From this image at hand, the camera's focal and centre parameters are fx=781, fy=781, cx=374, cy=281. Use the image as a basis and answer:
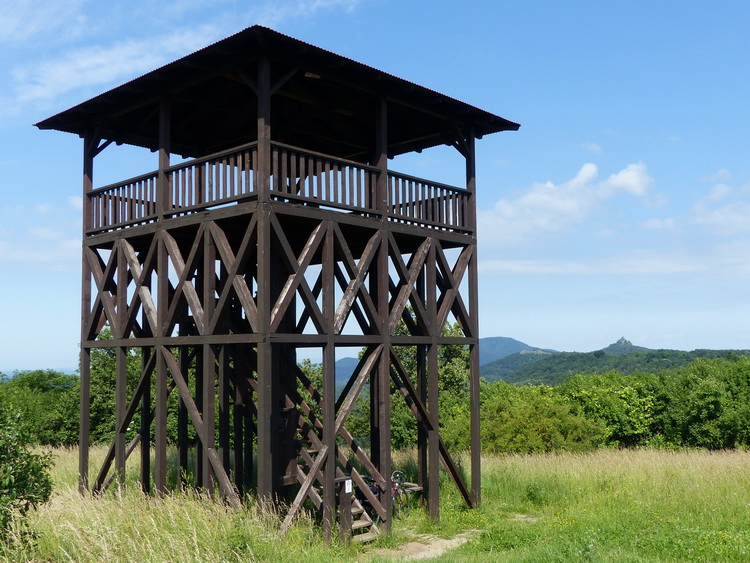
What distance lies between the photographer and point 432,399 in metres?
15.3

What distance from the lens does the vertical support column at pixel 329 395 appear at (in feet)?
42.2

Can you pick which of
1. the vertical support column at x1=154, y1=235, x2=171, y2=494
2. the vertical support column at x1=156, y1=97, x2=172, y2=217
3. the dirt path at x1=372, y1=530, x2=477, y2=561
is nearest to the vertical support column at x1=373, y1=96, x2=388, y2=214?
the vertical support column at x1=156, y1=97, x2=172, y2=217

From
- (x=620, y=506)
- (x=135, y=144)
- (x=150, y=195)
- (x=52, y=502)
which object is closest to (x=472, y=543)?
(x=620, y=506)

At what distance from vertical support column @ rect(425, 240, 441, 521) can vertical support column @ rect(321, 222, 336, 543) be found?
277 centimetres

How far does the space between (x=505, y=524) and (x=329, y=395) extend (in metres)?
Answer: 4.41

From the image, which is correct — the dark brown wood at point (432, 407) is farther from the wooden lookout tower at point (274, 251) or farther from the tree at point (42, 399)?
the tree at point (42, 399)

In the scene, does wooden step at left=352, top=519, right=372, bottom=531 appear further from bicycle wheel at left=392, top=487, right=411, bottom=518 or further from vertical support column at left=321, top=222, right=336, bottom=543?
bicycle wheel at left=392, top=487, right=411, bottom=518

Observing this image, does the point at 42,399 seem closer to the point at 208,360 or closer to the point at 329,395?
the point at 208,360

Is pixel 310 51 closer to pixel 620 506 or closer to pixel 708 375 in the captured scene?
pixel 620 506

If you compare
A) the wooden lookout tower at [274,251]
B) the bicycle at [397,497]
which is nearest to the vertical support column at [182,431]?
the wooden lookout tower at [274,251]

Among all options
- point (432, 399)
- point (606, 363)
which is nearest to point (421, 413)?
point (432, 399)

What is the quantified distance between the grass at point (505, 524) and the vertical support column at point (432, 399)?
49 centimetres

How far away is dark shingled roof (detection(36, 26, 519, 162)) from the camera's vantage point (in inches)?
518

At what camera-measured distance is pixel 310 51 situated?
1295cm
